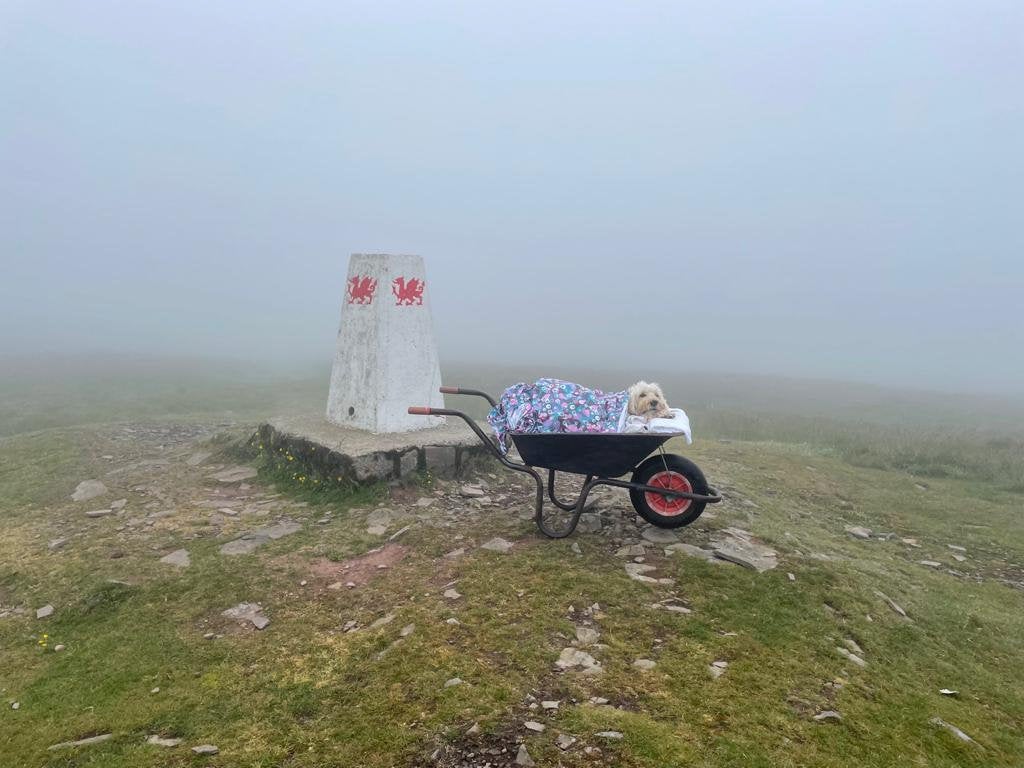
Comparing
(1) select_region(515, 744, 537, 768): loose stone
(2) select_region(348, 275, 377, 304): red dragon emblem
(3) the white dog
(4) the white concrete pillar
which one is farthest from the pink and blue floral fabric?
(2) select_region(348, 275, 377, 304): red dragon emblem

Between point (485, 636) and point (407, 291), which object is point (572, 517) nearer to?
point (485, 636)

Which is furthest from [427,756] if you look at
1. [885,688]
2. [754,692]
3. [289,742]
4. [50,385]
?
[50,385]

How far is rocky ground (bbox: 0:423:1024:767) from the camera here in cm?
309

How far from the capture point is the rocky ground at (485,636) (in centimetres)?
309

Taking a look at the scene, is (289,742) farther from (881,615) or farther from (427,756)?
(881,615)

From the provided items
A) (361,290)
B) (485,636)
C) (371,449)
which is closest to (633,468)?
(485,636)

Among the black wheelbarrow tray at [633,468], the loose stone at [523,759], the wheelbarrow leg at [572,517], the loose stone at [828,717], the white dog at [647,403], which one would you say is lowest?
the loose stone at [523,759]

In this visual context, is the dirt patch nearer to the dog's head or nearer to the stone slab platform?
the stone slab platform

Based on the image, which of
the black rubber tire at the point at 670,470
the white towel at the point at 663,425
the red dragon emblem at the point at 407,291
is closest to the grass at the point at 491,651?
the black rubber tire at the point at 670,470

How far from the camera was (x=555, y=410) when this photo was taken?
19.3ft

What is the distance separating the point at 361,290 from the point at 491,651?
594 centimetres

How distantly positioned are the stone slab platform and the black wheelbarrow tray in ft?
6.94

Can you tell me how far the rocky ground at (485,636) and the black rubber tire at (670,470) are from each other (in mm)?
180

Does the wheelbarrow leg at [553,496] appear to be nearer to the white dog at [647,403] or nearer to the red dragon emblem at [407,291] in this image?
the white dog at [647,403]
